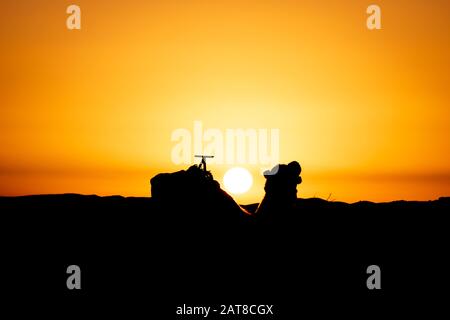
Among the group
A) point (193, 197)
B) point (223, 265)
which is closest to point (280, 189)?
point (193, 197)

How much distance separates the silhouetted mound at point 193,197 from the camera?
893 inches

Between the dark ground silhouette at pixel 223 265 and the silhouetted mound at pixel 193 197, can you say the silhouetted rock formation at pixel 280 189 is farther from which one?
the silhouetted mound at pixel 193 197

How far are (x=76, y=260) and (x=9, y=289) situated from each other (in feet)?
14.6

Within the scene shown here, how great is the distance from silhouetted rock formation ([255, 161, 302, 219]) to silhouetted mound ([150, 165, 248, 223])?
1.22 meters

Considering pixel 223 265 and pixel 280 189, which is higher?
pixel 280 189

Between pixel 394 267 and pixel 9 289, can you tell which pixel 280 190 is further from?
pixel 9 289

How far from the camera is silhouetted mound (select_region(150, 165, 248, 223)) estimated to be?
74.4 ft

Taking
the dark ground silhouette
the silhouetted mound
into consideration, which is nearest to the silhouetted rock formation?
the dark ground silhouette

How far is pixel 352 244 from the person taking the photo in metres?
29.0

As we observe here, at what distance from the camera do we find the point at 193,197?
2261cm

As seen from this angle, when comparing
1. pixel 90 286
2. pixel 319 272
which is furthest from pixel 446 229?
pixel 90 286

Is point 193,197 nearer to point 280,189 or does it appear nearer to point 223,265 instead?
point 223,265

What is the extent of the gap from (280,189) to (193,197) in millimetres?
3282

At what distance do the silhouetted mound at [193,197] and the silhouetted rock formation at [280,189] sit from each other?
1.22 m
